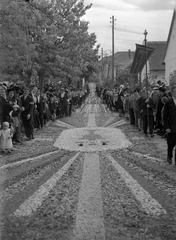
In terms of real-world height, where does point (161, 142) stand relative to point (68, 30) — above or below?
below

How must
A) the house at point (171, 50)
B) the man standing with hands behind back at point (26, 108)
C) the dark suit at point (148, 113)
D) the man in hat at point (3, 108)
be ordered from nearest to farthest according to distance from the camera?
the man in hat at point (3, 108) < the man standing with hands behind back at point (26, 108) < the dark suit at point (148, 113) < the house at point (171, 50)

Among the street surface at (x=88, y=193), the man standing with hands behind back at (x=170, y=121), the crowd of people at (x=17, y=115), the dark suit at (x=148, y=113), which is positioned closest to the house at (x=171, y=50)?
the crowd of people at (x=17, y=115)

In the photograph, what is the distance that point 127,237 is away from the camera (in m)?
4.15

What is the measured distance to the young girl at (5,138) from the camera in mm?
9461

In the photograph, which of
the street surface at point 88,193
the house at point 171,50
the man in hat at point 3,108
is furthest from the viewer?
the house at point 171,50

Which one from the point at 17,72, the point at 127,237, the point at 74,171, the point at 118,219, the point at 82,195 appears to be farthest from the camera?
the point at 17,72

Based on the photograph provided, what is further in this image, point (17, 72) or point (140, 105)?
point (17, 72)

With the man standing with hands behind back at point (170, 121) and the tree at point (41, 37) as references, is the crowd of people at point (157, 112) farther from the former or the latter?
the tree at point (41, 37)

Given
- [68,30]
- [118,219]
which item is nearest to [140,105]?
[118,219]

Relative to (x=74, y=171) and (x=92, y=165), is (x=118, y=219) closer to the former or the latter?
(x=74, y=171)

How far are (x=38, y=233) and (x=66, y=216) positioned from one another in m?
0.59

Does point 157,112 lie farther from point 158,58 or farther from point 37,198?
point 158,58

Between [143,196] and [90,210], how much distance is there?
1050 mm

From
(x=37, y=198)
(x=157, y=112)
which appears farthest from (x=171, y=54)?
(x=37, y=198)
